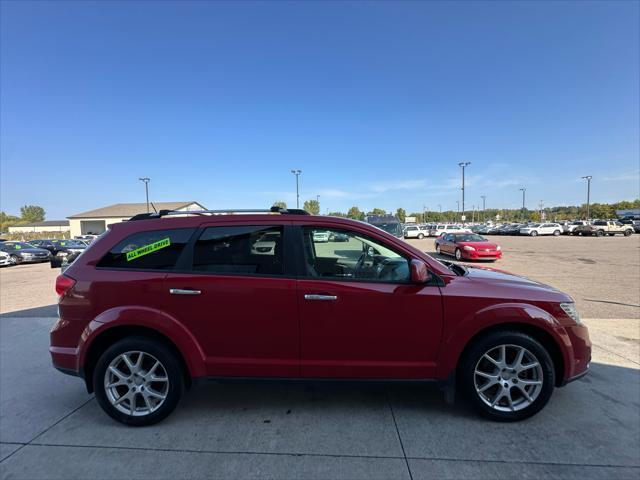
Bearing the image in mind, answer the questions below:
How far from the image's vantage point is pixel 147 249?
3000 millimetres

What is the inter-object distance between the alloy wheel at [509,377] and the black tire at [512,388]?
3cm

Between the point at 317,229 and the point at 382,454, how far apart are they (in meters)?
1.88

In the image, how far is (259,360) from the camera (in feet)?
9.46

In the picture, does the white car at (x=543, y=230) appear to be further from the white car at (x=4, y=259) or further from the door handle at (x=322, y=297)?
the white car at (x=4, y=259)

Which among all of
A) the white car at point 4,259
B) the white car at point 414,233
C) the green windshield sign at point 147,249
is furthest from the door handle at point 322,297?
the white car at point 414,233

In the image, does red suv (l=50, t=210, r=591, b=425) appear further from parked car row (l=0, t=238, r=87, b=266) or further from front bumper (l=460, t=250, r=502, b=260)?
parked car row (l=0, t=238, r=87, b=266)

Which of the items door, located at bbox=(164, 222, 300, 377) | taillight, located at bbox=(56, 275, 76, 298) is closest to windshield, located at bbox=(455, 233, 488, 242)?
door, located at bbox=(164, 222, 300, 377)

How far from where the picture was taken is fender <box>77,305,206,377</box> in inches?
111

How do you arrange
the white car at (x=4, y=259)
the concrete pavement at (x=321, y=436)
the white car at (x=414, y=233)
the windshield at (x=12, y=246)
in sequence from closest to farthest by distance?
the concrete pavement at (x=321, y=436) < the white car at (x=4, y=259) < the windshield at (x=12, y=246) < the white car at (x=414, y=233)

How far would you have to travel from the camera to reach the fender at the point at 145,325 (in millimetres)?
2832

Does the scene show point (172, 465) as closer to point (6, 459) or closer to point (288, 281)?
point (6, 459)

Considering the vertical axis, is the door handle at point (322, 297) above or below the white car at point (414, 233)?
above

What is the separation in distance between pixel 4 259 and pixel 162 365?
24.6 metres

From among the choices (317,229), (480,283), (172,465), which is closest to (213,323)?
(172,465)
